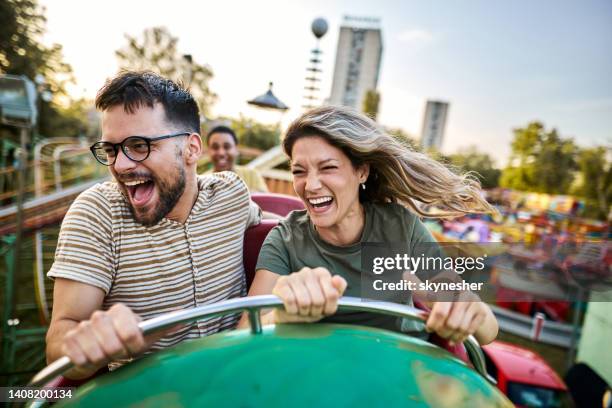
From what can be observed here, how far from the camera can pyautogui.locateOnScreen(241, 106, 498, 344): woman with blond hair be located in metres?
1.42

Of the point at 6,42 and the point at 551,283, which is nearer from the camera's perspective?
the point at 551,283

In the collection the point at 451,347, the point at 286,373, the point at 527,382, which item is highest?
the point at 286,373

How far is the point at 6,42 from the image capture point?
527 inches

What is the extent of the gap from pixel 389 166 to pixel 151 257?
953 mm

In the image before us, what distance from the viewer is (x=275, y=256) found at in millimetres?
1383

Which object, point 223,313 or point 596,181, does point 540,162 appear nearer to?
point 596,181

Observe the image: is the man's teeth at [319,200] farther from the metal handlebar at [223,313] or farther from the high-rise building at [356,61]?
the high-rise building at [356,61]

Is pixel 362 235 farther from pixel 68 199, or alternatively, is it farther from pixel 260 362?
pixel 68 199

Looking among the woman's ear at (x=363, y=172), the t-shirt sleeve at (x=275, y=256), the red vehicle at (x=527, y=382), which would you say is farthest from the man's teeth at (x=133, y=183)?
the red vehicle at (x=527, y=382)

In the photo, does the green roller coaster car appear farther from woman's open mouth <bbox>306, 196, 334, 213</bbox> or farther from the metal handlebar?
woman's open mouth <bbox>306, 196, 334, 213</bbox>

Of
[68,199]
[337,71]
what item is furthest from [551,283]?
[337,71]

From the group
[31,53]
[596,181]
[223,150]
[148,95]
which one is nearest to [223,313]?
[148,95]

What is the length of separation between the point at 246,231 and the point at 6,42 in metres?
16.2

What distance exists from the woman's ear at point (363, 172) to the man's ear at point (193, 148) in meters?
0.63
